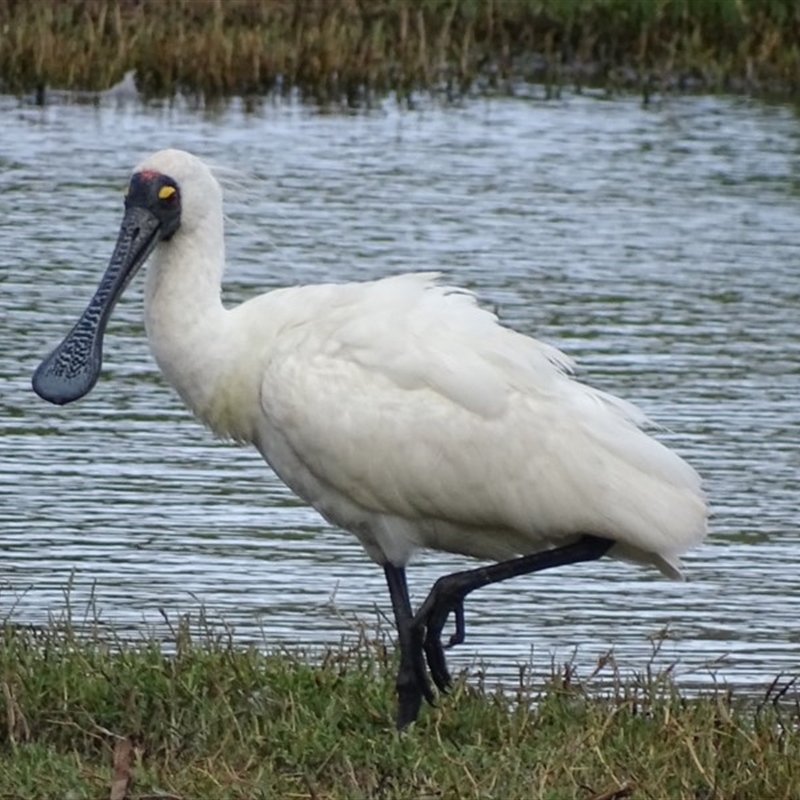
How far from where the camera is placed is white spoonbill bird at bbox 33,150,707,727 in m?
6.87

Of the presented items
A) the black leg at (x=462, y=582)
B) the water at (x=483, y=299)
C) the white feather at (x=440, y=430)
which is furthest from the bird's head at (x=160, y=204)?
the black leg at (x=462, y=582)

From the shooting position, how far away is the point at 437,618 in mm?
6918

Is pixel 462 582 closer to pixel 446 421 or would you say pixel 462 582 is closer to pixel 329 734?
pixel 446 421

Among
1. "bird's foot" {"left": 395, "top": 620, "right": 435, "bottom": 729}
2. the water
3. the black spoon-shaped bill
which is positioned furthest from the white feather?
the water

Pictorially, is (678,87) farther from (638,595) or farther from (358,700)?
(358,700)

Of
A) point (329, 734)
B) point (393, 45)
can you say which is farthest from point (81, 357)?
point (393, 45)

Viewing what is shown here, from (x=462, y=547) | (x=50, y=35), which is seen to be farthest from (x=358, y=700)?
(x=50, y=35)

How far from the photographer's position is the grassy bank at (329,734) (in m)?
5.96

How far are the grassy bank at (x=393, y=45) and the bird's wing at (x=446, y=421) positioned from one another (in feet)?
55.2

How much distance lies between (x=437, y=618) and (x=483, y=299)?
8.17 metres

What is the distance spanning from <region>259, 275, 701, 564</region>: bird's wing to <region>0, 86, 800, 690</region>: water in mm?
922

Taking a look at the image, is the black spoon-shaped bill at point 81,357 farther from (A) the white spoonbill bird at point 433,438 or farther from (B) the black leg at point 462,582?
A: (B) the black leg at point 462,582

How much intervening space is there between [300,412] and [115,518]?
344 centimetres

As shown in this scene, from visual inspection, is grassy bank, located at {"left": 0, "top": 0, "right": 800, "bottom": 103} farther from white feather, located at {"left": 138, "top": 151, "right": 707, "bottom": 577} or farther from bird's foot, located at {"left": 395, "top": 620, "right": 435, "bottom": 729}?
bird's foot, located at {"left": 395, "top": 620, "right": 435, "bottom": 729}
